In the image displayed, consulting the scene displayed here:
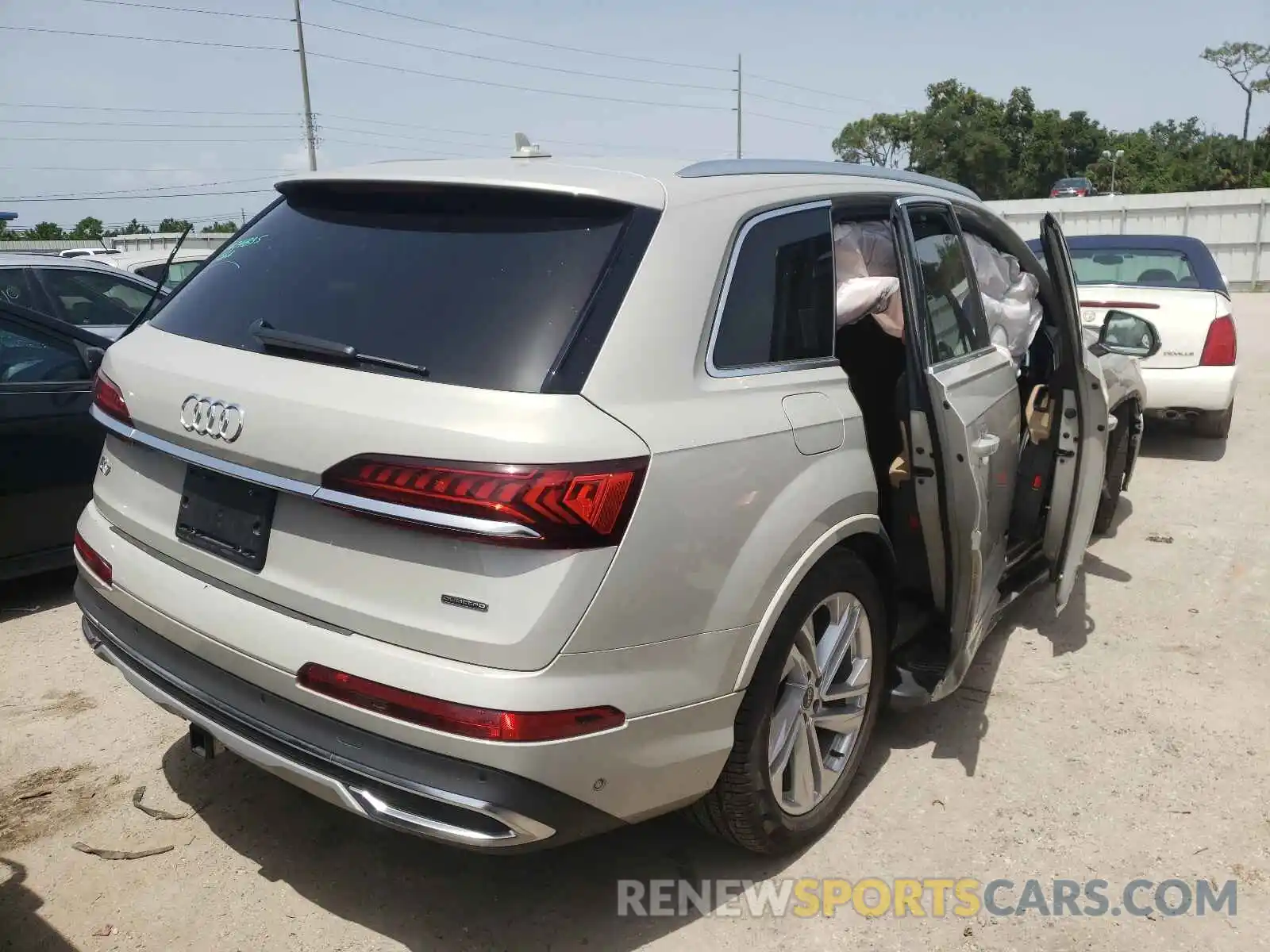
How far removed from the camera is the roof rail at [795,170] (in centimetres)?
269

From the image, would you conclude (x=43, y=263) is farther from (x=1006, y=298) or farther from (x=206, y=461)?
(x=1006, y=298)

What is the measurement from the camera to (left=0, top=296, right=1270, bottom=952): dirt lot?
257 cm

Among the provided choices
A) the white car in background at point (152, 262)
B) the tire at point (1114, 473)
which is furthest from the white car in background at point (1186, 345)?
the white car in background at point (152, 262)

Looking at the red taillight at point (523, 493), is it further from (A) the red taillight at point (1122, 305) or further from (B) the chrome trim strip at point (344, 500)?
(A) the red taillight at point (1122, 305)

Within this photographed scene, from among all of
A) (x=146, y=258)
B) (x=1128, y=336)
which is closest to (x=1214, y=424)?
(x=1128, y=336)

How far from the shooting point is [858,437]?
2.88m

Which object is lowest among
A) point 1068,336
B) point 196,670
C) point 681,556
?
point 196,670

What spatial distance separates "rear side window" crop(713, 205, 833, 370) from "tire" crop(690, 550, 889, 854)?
0.60m

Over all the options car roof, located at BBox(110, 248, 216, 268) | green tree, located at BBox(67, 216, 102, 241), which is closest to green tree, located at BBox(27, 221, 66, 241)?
green tree, located at BBox(67, 216, 102, 241)

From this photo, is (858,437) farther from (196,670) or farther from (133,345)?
(133,345)

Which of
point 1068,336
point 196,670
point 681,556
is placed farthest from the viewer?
point 1068,336

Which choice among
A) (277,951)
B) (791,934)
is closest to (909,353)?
(791,934)

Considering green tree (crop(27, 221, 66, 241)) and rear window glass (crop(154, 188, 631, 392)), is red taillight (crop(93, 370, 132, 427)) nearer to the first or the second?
rear window glass (crop(154, 188, 631, 392))

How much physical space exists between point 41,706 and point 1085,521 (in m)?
3.98
